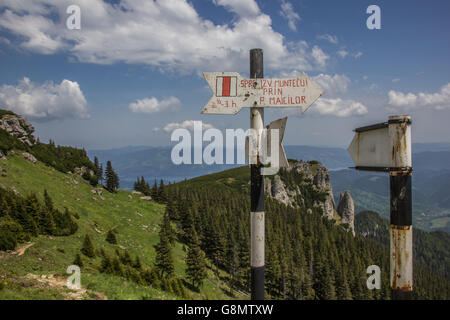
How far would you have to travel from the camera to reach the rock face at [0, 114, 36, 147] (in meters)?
65.8

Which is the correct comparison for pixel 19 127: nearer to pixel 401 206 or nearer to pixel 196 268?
pixel 196 268

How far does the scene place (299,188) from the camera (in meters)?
188

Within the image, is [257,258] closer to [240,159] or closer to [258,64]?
[240,159]

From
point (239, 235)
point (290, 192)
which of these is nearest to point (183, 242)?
point (239, 235)

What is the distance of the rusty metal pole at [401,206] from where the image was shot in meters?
3.36

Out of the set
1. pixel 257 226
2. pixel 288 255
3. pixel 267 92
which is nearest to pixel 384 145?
pixel 267 92

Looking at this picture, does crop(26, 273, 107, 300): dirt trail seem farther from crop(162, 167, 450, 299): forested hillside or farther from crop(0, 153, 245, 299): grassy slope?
crop(162, 167, 450, 299): forested hillside

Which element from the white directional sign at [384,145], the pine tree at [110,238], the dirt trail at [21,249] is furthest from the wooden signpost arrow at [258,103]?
the pine tree at [110,238]

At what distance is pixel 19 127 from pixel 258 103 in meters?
82.5

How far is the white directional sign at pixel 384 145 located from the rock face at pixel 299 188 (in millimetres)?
151696

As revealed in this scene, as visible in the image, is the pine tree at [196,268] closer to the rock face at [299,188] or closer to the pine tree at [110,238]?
the pine tree at [110,238]

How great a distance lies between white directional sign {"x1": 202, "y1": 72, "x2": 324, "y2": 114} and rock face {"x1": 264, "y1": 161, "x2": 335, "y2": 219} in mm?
151223

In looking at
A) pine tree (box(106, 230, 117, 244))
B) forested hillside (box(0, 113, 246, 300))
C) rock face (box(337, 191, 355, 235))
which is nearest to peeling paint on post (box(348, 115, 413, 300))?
forested hillside (box(0, 113, 246, 300))

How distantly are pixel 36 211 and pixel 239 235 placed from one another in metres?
56.6
